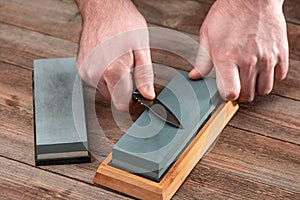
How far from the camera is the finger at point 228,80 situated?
1.44 m

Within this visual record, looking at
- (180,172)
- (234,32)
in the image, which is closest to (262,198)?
(180,172)

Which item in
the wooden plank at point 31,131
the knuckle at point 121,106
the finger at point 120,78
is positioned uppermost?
the finger at point 120,78

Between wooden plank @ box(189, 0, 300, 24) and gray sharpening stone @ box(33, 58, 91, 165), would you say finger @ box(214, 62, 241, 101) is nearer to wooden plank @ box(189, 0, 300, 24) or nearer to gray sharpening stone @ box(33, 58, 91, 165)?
gray sharpening stone @ box(33, 58, 91, 165)

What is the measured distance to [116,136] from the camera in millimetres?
1463

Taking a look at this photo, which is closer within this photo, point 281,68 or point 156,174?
point 156,174

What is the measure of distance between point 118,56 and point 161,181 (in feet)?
0.92

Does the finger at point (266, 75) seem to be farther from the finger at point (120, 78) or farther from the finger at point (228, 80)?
the finger at point (120, 78)

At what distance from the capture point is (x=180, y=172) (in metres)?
1.33

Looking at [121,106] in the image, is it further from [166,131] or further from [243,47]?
[243,47]

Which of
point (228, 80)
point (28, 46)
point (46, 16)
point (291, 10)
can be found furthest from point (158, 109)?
point (291, 10)

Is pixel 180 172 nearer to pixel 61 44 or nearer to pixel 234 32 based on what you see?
pixel 234 32

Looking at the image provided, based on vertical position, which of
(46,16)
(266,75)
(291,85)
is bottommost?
(46,16)

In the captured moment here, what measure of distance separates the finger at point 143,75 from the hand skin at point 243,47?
0.13 m

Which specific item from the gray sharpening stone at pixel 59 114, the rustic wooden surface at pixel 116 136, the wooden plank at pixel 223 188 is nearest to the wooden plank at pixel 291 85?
the rustic wooden surface at pixel 116 136
